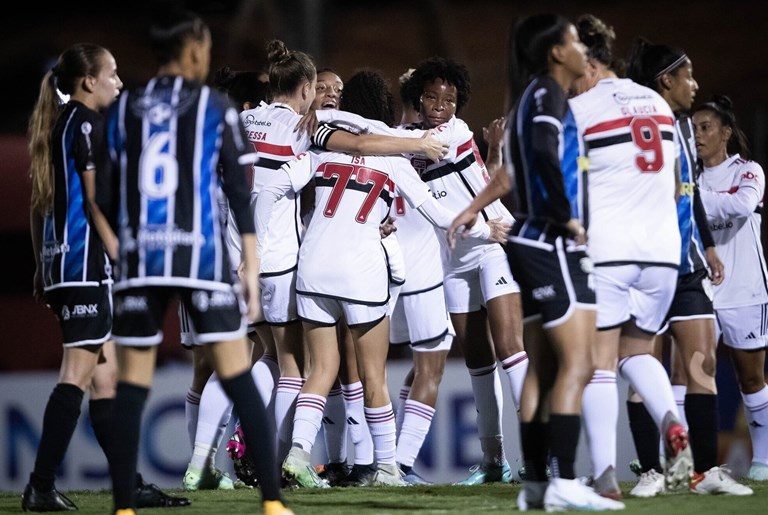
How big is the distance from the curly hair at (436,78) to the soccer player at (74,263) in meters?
2.05

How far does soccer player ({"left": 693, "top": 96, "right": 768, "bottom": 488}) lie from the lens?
23.7 feet

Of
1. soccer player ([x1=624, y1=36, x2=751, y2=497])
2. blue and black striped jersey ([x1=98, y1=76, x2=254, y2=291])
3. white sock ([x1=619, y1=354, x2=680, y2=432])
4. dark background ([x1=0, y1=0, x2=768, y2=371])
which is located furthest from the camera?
dark background ([x1=0, y1=0, x2=768, y2=371])

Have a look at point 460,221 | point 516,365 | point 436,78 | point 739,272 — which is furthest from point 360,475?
point 739,272

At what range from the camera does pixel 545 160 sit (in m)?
4.53

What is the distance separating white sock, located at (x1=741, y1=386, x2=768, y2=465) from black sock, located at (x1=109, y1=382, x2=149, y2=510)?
4.39m

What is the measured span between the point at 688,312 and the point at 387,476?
1859 millimetres

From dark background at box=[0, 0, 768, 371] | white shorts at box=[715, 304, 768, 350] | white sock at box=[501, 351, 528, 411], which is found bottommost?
white sock at box=[501, 351, 528, 411]

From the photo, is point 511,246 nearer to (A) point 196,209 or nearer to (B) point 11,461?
(A) point 196,209

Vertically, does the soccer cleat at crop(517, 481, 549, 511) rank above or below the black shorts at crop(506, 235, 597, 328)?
below

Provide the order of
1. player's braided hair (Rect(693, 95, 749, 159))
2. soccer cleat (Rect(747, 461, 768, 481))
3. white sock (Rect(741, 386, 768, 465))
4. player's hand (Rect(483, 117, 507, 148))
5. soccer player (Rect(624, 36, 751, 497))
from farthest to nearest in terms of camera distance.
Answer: player's braided hair (Rect(693, 95, 749, 159)), white sock (Rect(741, 386, 768, 465)), soccer cleat (Rect(747, 461, 768, 481)), player's hand (Rect(483, 117, 507, 148)), soccer player (Rect(624, 36, 751, 497))

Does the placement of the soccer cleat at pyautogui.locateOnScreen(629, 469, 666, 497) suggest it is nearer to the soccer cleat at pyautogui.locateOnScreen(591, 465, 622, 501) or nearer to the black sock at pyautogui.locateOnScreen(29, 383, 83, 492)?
the soccer cleat at pyautogui.locateOnScreen(591, 465, 622, 501)

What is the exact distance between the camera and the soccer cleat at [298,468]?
6.10m

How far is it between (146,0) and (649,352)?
13780 mm

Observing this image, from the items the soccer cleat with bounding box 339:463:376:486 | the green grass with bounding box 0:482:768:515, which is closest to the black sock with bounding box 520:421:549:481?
the green grass with bounding box 0:482:768:515
